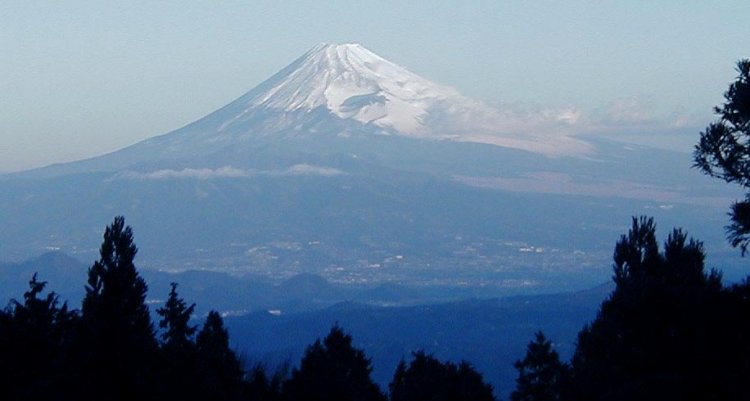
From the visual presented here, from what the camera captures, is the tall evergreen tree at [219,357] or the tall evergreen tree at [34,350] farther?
the tall evergreen tree at [219,357]

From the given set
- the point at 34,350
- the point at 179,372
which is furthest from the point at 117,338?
the point at 34,350

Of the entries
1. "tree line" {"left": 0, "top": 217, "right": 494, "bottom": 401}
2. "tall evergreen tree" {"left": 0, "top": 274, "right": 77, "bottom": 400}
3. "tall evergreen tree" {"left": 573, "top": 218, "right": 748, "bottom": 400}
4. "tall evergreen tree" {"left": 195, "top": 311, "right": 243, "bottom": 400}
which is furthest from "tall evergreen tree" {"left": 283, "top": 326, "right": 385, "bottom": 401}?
"tall evergreen tree" {"left": 573, "top": 218, "right": 748, "bottom": 400}

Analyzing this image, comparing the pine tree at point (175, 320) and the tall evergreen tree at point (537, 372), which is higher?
the pine tree at point (175, 320)

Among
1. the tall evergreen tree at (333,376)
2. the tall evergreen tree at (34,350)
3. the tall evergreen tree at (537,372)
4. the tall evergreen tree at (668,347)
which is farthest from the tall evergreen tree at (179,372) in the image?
the tall evergreen tree at (537,372)

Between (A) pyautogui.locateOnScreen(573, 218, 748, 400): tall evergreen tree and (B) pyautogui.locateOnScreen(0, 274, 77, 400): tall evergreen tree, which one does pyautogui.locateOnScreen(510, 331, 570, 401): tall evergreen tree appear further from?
(B) pyautogui.locateOnScreen(0, 274, 77, 400): tall evergreen tree

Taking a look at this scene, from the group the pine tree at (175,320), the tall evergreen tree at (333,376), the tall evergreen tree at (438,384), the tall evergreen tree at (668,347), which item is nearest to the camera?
the tall evergreen tree at (668,347)

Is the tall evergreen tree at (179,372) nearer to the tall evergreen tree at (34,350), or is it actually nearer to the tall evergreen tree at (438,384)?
the tall evergreen tree at (34,350)

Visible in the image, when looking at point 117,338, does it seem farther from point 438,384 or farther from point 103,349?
point 438,384
